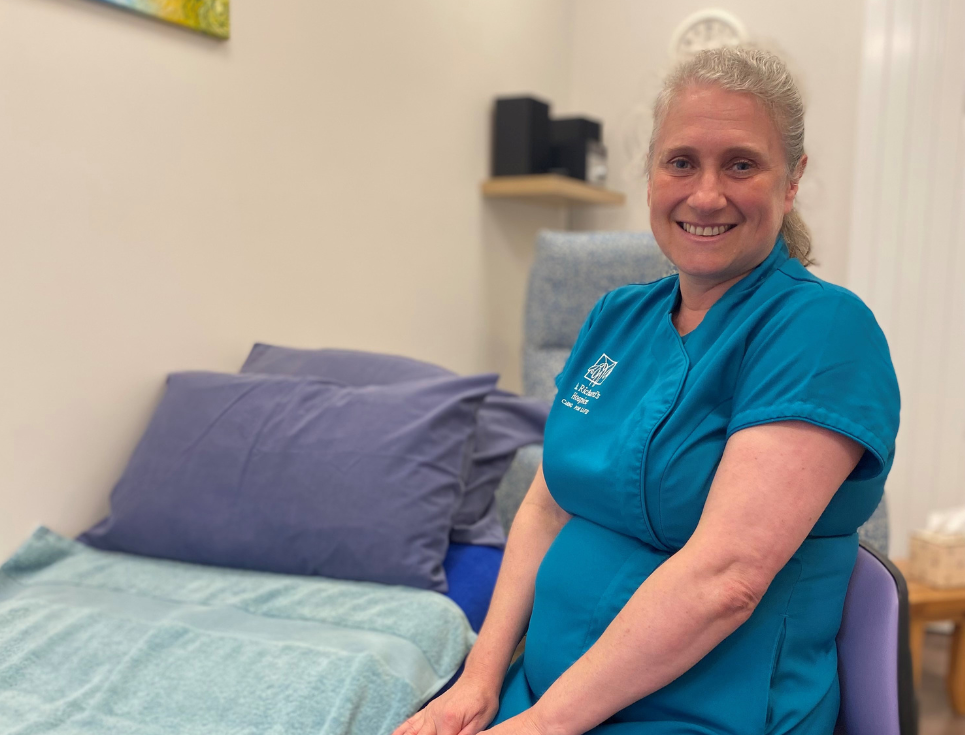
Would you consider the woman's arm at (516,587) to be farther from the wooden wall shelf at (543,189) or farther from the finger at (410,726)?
the wooden wall shelf at (543,189)

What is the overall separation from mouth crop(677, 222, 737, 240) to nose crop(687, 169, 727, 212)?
0.02 meters

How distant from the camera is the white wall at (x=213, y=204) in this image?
1563 mm

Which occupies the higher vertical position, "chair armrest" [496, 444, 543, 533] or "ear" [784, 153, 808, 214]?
"ear" [784, 153, 808, 214]

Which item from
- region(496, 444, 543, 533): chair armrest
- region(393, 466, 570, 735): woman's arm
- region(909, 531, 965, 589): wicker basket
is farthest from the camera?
region(909, 531, 965, 589): wicker basket

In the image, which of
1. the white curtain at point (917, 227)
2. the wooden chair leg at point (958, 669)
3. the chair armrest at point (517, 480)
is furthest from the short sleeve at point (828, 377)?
the white curtain at point (917, 227)

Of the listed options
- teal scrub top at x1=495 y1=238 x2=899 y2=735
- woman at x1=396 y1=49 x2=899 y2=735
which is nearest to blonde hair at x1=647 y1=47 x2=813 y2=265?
woman at x1=396 y1=49 x2=899 y2=735

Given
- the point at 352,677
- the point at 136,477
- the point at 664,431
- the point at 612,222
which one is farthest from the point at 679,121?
the point at 612,222

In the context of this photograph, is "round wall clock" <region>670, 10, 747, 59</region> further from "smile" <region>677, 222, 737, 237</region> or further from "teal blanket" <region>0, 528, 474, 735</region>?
"teal blanket" <region>0, 528, 474, 735</region>

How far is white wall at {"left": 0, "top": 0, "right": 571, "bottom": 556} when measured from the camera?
1.56m

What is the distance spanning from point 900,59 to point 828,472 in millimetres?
2300

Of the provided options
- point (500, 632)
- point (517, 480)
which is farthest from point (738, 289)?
point (517, 480)

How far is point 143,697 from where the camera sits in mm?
1136

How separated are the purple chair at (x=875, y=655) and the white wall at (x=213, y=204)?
1.40 metres

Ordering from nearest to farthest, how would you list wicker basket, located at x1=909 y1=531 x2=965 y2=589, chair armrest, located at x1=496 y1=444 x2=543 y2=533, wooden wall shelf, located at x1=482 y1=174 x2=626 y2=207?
chair armrest, located at x1=496 y1=444 x2=543 y2=533
wicker basket, located at x1=909 y1=531 x2=965 y2=589
wooden wall shelf, located at x1=482 y1=174 x2=626 y2=207
